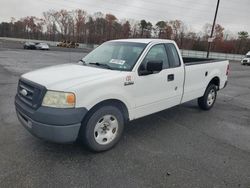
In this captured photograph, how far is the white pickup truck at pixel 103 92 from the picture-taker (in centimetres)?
296

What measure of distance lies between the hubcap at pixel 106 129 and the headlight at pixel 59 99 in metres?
0.62

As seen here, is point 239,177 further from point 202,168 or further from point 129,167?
point 129,167

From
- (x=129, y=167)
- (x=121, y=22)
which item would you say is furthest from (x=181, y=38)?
(x=129, y=167)

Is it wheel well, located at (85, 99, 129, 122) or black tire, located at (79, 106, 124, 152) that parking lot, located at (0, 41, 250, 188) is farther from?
wheel well, located at (85, 99, 129, 122)

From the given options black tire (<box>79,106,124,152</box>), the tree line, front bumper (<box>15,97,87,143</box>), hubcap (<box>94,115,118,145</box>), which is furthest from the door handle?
the tree line

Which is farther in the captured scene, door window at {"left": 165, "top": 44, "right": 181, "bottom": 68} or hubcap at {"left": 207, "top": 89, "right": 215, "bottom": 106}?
hubcap at {"left": 207, "top": 89, "right": 215, "bottom": 106}

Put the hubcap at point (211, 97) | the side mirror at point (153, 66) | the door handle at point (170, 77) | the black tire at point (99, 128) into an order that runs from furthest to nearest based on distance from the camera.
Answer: the hubcap at point (211, 97) → the door handle at point (170, 77) → the side mirror at point (153, 66) → the black tire at point (99, 128)

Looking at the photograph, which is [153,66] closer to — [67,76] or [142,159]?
[67,76]

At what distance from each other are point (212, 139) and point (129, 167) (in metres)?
1.95

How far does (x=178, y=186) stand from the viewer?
9.05 ft

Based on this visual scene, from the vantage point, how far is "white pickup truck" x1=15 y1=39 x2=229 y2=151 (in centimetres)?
296

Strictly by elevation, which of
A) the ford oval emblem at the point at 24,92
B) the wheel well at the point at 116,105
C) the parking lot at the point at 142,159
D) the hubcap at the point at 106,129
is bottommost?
the parking lot at the point at 142,159

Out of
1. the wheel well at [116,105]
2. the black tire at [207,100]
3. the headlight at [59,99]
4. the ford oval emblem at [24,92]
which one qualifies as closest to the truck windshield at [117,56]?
the wheel well at [116,105]

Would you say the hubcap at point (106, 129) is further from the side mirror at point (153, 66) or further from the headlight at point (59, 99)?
the side mirror at point (153, 66)
